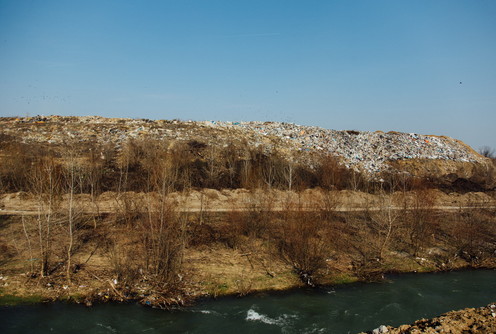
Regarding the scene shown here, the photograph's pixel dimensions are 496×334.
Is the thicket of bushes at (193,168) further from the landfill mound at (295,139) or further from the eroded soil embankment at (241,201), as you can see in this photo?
the landfill mound at (295,139)

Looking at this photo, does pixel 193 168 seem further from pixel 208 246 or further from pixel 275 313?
pixel 275 313

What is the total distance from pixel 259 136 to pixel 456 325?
26789mm

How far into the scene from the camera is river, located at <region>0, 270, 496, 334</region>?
31.8 ft

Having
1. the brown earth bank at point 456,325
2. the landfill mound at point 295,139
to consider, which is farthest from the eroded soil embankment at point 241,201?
the landfill mound at point 295,139

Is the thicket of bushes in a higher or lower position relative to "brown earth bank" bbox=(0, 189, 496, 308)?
higher

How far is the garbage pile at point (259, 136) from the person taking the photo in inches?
1201

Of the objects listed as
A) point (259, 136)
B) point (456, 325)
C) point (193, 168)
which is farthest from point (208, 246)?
point (259, 136)

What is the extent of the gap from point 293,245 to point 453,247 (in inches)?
337

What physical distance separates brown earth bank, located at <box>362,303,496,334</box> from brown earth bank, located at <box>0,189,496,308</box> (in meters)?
4.13

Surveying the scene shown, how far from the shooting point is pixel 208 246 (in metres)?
15.1

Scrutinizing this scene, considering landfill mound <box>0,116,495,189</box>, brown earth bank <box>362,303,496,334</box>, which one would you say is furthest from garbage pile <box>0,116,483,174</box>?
brown earth bank <box>362,303,496,334</box>

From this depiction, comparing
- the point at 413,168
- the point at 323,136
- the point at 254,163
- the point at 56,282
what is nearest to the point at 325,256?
the point at 56,282

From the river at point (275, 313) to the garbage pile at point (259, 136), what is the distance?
56.7 feet

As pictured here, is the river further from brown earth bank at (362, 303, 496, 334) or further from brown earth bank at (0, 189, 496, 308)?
brown earth bank at (362, 303, 496, 334)
